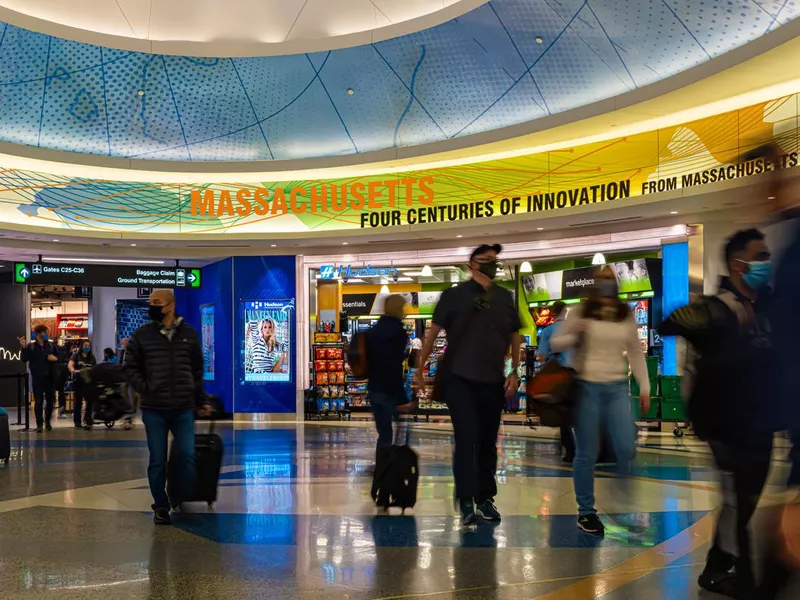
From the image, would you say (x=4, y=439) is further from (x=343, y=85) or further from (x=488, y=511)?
(x=343, y=85)

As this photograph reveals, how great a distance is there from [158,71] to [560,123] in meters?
7.77

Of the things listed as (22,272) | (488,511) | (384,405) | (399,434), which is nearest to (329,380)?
(22,272)

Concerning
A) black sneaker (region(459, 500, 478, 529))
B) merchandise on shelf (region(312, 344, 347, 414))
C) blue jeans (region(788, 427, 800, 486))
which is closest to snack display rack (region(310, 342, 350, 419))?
merchandise on shelf (region(312, 344, 347, 414))

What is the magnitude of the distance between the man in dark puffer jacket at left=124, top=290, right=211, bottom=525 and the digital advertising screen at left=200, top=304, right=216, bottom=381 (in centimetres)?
1213

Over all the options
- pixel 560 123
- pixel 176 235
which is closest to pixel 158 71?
pixel 176 235

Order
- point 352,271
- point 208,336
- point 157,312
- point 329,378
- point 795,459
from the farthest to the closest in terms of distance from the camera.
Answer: point 208,336, point 352,271, point 329,378, point 157,312, point 795,459

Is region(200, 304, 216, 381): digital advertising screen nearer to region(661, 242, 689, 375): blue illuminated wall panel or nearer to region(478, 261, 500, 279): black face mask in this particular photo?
region(661, 242, 689, 375): blue illuminated wall panel

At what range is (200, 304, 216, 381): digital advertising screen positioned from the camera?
1830cm

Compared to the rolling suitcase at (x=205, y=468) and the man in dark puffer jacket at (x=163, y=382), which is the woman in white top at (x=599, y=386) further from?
the rolling suitcase at (x=205, y=468)

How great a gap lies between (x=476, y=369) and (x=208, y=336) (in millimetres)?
13833

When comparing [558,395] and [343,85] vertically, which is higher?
[343,85]

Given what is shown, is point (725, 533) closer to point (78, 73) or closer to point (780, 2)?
point (780, 2)

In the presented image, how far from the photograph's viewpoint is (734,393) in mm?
3018

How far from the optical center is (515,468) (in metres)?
8.58
